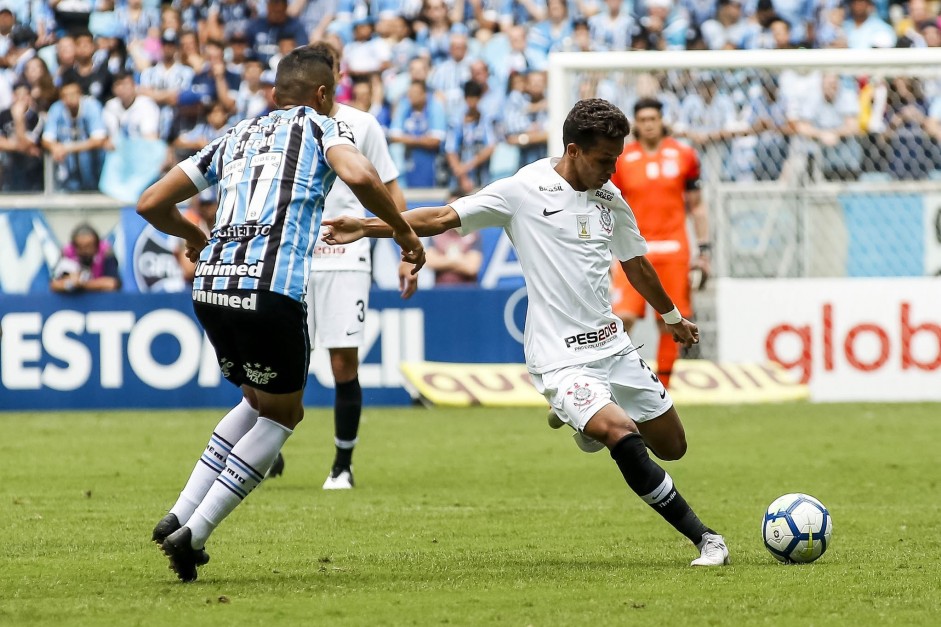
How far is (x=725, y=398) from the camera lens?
48.3ft

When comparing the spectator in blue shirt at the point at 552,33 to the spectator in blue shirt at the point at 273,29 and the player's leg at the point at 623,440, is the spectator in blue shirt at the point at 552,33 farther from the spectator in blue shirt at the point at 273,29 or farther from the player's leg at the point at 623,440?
the player's leg at the point at 623,440

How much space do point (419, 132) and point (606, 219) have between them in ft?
36.2

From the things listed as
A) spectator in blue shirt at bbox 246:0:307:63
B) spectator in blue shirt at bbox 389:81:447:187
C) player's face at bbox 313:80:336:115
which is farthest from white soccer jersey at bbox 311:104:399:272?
spectator in blue shirt at bbox 246:0:307:63

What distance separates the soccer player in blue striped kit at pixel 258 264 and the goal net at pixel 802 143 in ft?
29.1

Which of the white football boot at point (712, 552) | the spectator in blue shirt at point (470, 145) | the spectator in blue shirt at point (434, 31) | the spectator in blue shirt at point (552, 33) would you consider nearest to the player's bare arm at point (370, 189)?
the white football boot at point (712, 552)

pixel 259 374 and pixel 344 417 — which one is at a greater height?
pixel 259 374

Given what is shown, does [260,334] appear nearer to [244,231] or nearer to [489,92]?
[244,231]

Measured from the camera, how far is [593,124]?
618cm

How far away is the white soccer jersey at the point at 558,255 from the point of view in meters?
6.36

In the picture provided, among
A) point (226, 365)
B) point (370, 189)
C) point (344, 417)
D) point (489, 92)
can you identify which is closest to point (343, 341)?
point (344, 417)

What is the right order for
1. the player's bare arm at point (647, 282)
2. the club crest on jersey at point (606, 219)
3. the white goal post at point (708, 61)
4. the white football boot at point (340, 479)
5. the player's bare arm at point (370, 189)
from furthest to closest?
the white goal post at point (708, 61), the white football boot at point (340, 479), the player's bare arm at point (647, 282), the club crest on jersey at point (606, 219), the player's bare arm at point (370, 189)

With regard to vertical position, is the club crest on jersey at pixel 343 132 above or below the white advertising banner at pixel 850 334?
above

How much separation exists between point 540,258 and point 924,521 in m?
2.55

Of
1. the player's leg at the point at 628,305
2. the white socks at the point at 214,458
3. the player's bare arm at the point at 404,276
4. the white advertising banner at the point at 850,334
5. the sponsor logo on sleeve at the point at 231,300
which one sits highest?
the sponsor logo on sleeve at the point at 231,300
